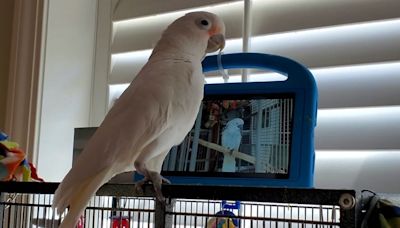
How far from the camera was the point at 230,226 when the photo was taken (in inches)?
29.0

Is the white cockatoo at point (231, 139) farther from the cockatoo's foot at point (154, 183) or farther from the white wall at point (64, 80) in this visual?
the white wall at point (64, 80)

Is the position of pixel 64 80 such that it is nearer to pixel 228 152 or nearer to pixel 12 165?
pixel 12 165

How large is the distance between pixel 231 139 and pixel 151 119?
0.57 ft

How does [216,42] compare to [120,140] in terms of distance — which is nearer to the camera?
[120,140]

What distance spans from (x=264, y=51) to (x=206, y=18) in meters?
0.22

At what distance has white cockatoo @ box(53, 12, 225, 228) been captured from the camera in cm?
65

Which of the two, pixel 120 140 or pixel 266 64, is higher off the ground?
pixel 266 64

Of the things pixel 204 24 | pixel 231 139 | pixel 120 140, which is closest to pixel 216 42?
pixel 204 24

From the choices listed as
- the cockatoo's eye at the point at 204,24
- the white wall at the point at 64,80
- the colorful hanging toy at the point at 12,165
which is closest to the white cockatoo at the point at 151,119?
the cockatoo's eye at the point at 204,24

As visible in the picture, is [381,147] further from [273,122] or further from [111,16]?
[111,16]

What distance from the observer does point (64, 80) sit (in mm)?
1258

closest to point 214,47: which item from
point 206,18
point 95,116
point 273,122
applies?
point 206,18

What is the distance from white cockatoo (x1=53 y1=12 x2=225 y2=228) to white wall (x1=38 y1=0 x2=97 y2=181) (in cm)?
44

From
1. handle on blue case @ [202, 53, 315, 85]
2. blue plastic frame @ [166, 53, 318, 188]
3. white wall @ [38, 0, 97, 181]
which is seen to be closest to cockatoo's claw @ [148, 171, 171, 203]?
blue plastic frame @ [166, 53, 318, 188]
